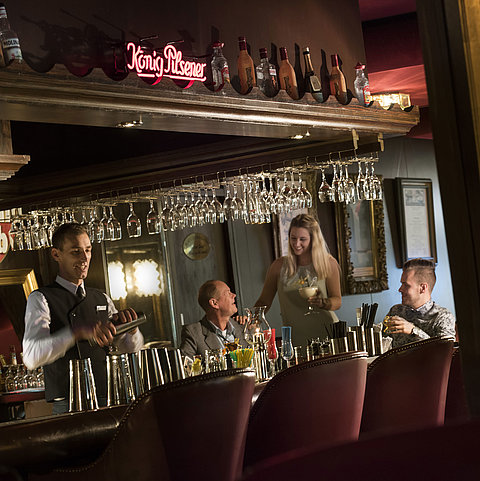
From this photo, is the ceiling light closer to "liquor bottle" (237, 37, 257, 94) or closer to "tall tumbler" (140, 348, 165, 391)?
"liquor bottle" (237, 37, 257, 94)

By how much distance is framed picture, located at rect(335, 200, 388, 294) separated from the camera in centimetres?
798

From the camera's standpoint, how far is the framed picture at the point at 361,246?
7977mm

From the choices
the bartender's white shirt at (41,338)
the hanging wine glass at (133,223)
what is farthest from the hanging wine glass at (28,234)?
the bartender's white shirt at (41,338)

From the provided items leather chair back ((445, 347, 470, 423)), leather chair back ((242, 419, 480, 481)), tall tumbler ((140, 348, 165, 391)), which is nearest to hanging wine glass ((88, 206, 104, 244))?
tall tumbler ((140, 348, 165, 391))

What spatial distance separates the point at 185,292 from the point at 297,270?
169 cm

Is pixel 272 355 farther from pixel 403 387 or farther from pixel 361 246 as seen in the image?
pixel 361 246

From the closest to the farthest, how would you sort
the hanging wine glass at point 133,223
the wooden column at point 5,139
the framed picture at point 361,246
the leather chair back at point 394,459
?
the leather chair back at point 394,459, the wooden column at point 5,139, the hanging wine glass at point 133,223, the framed picture at point 361,246

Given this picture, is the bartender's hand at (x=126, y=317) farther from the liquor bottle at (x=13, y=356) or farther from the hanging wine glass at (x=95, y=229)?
the liquor bottle at (x=13, y=356)

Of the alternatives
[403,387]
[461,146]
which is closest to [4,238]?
[403,387]

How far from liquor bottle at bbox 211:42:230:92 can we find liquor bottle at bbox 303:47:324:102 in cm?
50

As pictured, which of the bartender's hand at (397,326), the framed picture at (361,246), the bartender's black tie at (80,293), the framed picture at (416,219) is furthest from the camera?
the framed picture at (416,219)

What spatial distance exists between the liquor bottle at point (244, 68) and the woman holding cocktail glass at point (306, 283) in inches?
75.0

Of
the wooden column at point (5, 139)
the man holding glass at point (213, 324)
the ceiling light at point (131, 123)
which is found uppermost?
the ceiling light at point (131, 123)

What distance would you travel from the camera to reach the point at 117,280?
6.87 metres
